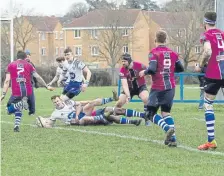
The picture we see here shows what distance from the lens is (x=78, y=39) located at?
326 ft

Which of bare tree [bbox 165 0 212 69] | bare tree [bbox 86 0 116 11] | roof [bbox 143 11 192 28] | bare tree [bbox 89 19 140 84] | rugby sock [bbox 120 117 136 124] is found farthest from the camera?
bare tree [bbox 86 0 116 11]

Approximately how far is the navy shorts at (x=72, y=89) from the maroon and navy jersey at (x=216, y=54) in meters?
6.27

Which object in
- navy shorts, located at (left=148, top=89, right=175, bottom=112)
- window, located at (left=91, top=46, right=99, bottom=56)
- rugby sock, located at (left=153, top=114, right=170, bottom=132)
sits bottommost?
window, located at (left=91, top=46, right=99, bottom=56)

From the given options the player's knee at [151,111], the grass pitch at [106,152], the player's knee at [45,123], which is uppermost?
the player's knee at [151,111]

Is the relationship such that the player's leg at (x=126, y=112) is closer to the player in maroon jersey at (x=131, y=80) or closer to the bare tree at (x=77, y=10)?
the player in maroon jersey at (x=131, y=80)

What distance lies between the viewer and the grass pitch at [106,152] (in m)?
8.62

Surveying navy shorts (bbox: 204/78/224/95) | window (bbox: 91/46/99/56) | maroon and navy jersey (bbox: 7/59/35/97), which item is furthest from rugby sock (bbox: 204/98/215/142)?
window (bbox: 91/46/99/56)

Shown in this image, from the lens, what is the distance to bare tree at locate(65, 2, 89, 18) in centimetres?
11319

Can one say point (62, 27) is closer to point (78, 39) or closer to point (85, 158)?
point (78, 39)

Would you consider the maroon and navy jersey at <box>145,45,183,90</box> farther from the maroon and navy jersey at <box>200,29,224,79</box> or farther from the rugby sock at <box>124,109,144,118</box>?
the rugby sock at <box>124,109,144,118</box>

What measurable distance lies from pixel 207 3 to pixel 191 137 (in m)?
70.3

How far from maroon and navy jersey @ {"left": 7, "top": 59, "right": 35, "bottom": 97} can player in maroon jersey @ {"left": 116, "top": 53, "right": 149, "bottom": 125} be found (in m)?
2.03

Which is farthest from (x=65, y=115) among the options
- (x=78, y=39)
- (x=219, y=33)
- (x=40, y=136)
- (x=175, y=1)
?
(x=78, y=39)

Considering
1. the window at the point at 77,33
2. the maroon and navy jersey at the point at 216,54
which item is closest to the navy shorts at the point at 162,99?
the maroon and navy jersey at the point at 216,54
